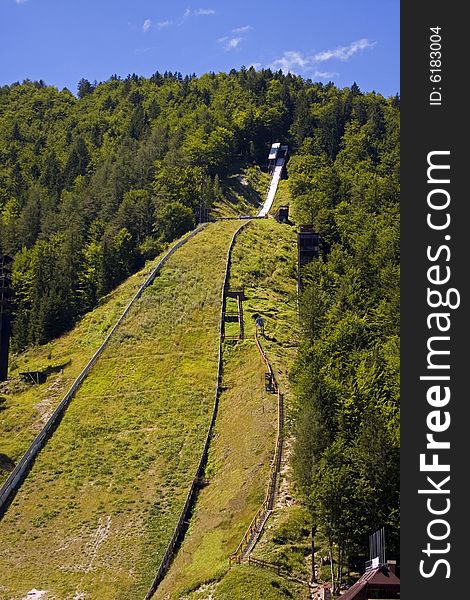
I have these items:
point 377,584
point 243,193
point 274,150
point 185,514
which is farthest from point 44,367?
point 274,150

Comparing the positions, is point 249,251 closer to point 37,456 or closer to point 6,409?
point 6,409

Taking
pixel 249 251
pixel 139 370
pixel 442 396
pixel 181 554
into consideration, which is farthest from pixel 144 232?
pixel 442 396

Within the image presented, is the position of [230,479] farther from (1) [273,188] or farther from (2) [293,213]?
(1) [273,188]

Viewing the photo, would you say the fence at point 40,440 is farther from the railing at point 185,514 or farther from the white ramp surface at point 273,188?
the white ramp surface at point 273,188

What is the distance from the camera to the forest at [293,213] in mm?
36156

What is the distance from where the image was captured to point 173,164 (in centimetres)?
12950

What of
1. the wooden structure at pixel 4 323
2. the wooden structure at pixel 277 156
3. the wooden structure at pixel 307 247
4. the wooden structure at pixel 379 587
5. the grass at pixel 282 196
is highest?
the wooden structure at pixel 277 156

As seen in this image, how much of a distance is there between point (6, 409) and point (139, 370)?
10.6m

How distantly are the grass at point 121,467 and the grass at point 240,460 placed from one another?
1.67 metres

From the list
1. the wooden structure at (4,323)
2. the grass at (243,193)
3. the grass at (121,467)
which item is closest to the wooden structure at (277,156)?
the grass at (243,193)

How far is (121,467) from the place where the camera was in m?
51.5

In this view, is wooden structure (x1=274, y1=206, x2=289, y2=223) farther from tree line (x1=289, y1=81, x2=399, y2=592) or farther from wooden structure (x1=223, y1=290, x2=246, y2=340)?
wooden structure (x1=223, y1=290, x2=246, y2=340)

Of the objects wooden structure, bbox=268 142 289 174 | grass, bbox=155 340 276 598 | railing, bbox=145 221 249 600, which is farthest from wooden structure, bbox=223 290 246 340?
wooden structure, bbox=268 142 289 174

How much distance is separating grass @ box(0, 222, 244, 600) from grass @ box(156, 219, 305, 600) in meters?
1.67
